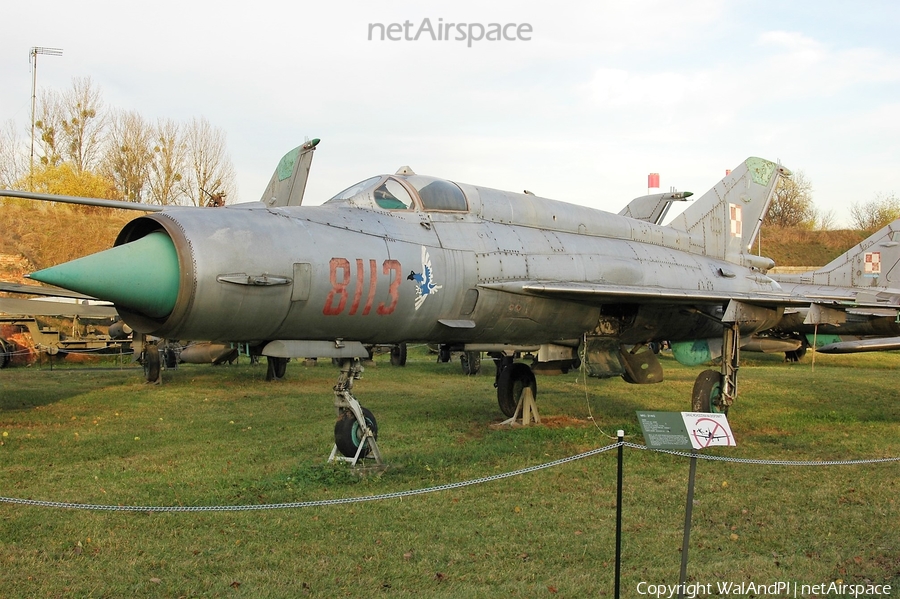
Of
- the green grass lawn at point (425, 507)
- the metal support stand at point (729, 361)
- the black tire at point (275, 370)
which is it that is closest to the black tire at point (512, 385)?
the green grass lawn at point (425, 507)

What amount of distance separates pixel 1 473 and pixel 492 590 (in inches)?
251

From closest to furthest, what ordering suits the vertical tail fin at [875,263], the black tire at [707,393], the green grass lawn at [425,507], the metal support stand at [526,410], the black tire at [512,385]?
the green grass lawn at [425,507] < the black tire at [707,393] < the metal support stand at [526,410] < the black tire at [512,385] < the vertical tail fin at [875,263]

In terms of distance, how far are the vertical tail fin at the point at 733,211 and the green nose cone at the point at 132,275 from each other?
9.22 m

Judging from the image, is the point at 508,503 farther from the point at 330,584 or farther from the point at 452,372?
the point at 452,372

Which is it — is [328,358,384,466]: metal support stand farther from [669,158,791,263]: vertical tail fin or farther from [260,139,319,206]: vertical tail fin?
[669,158,791,263]: vertical tail fin

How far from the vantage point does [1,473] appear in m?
8.30

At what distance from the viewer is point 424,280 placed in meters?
8.06

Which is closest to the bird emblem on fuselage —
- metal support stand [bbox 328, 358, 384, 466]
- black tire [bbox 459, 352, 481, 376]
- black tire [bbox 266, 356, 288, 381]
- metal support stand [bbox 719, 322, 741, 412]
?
metal support stand [bbox 328, 358, 384, 466]

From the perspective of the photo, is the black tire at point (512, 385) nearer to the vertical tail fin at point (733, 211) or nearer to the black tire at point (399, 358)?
the vertical tail fin at point (733, 211)

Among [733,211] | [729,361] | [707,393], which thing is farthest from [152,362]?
[733,211]

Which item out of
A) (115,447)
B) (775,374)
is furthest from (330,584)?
(775,374)

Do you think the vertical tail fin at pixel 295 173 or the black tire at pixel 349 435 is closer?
the black tire at pixel 349 435

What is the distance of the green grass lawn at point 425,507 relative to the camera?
5090 mm

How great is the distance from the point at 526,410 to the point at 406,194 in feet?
14.6
